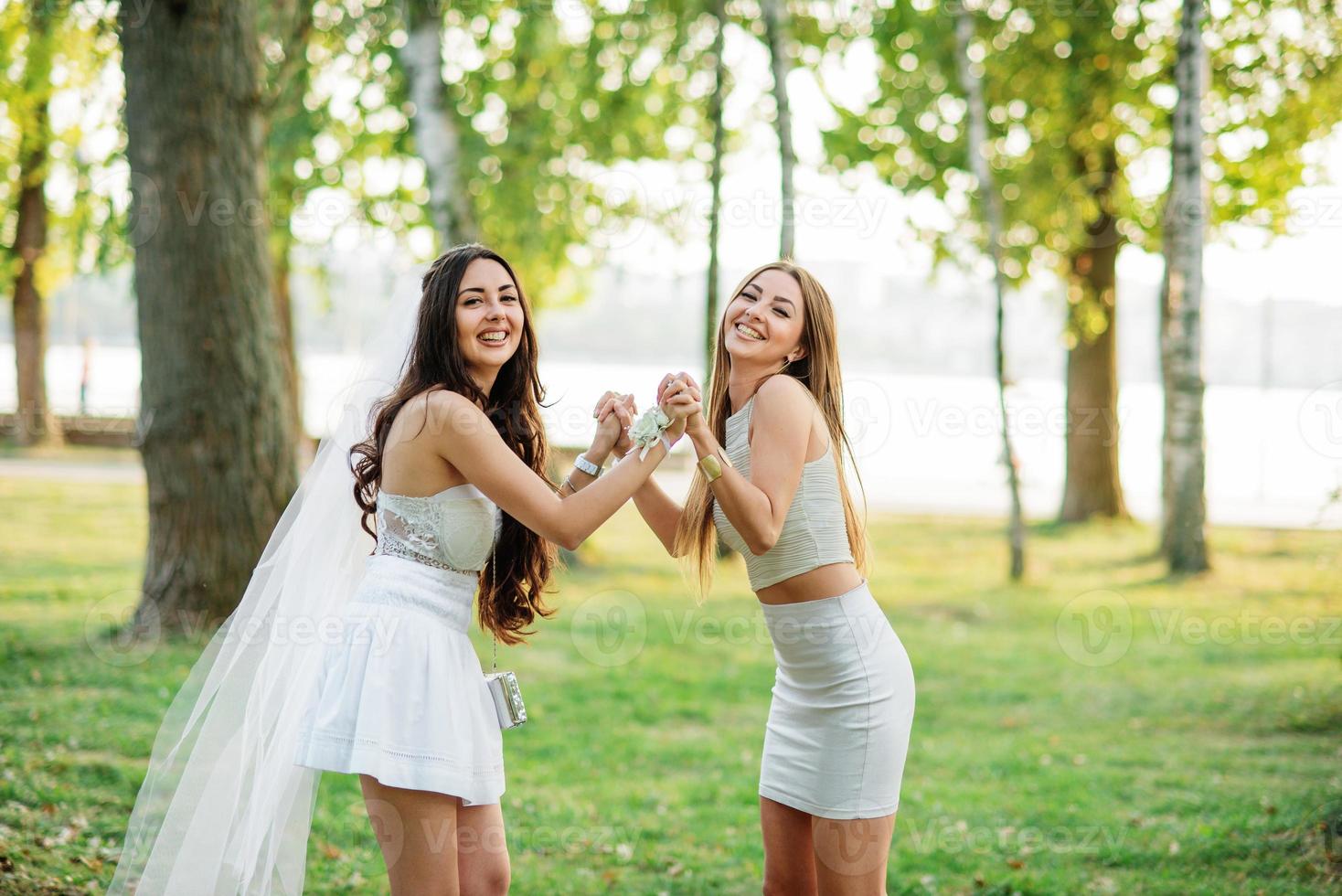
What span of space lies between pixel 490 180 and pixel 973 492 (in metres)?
15.9

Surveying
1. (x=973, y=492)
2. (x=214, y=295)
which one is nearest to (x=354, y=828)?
(x=214, y=295)

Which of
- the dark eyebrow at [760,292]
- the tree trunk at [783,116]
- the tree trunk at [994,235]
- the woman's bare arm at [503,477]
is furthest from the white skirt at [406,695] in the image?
the tree trunk at [994,235]

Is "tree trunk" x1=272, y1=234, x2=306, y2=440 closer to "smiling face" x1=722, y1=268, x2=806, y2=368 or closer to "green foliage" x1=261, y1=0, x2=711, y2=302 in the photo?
"green foliage" x1=261, y1=0, x2=711, y2=302

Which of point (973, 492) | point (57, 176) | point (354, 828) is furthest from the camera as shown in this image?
point (973, 492)

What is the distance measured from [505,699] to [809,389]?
1.29 m

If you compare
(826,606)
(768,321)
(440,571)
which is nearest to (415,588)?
(440,571)

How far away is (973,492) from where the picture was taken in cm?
2602

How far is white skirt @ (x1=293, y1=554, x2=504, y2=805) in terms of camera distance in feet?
Answer: 9.66

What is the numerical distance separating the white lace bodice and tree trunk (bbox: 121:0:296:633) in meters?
4.76

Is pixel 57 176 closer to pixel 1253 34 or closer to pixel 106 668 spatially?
pixel 106 668

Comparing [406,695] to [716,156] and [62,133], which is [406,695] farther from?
[62,133]

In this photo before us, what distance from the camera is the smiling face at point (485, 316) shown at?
10.8 ft

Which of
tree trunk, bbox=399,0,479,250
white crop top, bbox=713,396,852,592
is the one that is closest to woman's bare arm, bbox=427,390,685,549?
white crop top, bbox=713,396,852,592

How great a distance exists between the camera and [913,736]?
7.15m
